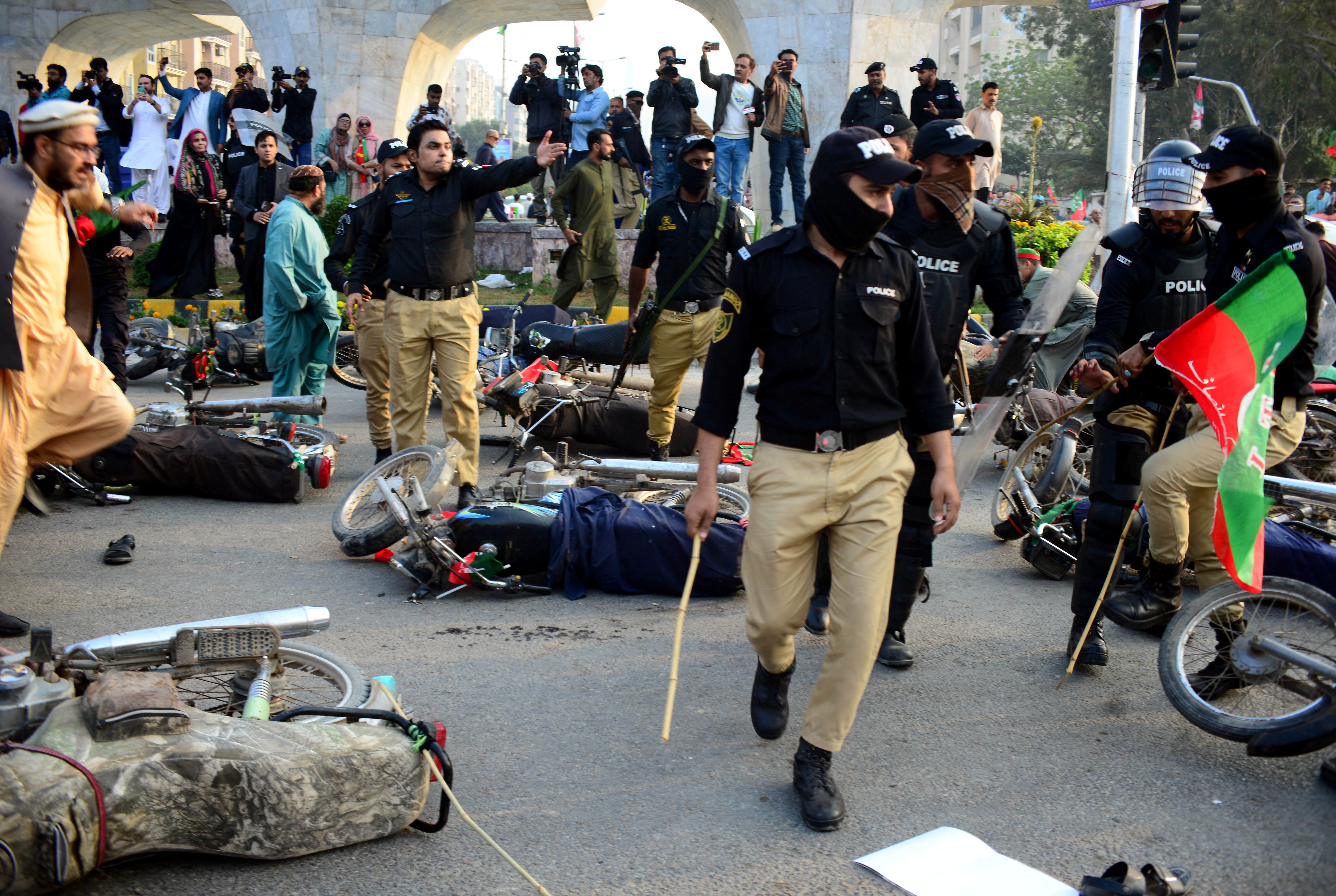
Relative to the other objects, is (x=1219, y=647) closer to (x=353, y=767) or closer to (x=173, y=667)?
(x=353, y=767)

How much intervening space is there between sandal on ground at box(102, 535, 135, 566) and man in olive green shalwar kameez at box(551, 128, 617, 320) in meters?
6.25

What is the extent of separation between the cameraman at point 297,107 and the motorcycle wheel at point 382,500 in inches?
502

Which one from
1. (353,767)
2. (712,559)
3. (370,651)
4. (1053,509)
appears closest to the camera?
(353,767)

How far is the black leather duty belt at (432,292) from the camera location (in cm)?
635

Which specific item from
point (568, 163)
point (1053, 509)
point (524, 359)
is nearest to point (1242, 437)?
point (1053, 509)

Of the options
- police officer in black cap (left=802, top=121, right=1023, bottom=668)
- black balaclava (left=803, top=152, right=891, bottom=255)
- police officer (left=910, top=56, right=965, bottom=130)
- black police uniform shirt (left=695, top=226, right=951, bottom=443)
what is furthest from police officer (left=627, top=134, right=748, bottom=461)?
police officer (left=910, top=56, right=965, bottom=130)

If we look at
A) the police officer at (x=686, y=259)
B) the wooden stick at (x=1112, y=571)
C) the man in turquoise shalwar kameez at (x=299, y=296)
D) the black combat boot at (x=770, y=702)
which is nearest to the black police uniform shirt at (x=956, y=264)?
the wooden stick at (x=1112, y=571)

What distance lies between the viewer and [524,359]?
862 cm

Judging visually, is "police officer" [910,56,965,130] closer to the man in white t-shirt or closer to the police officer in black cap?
the man in white t-shirt

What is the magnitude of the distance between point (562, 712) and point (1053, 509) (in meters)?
3.05

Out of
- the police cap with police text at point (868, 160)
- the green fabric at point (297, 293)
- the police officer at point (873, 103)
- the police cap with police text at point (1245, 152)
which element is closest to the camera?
the police cap with police text at point (868, 160)

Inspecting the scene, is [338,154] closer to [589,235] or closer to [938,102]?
[589,235]

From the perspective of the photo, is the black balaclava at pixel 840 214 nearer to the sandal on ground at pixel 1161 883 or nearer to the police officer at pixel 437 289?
the sandal on ground at pixel 1161 883

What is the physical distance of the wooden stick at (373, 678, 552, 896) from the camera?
279 cm
